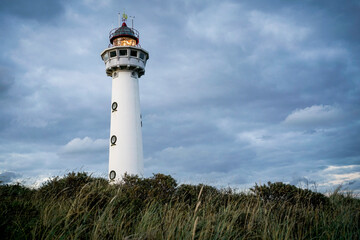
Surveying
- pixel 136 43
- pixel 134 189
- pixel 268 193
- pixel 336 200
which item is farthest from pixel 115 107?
pixel 336 200

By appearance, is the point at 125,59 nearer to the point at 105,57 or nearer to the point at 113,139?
the point at 105,57

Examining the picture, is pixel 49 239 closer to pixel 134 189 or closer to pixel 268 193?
pixel 134 189

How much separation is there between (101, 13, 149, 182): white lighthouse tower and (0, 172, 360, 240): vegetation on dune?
7622mm

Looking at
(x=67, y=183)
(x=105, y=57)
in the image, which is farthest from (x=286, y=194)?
(x=105, y=57)

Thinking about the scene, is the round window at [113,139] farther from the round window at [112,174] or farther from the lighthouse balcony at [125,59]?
the lighthouse balcony at [125,59]

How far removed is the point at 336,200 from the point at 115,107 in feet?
56.6

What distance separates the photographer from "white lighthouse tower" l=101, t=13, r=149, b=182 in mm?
21609

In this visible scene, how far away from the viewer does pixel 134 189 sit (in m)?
10.9

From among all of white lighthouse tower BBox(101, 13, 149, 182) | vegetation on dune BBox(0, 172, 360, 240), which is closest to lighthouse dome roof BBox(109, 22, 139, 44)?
white lighthouse tower BBox(101, 13, 149, 182)

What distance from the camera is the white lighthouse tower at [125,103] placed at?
70.9ft

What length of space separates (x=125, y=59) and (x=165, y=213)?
1794cm

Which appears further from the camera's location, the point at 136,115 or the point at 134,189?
the point at 136,115

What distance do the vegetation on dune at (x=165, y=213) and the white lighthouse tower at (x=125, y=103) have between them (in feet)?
25.0

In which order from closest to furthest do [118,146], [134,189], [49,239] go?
[49,239] < [134,189] < [118,146]
